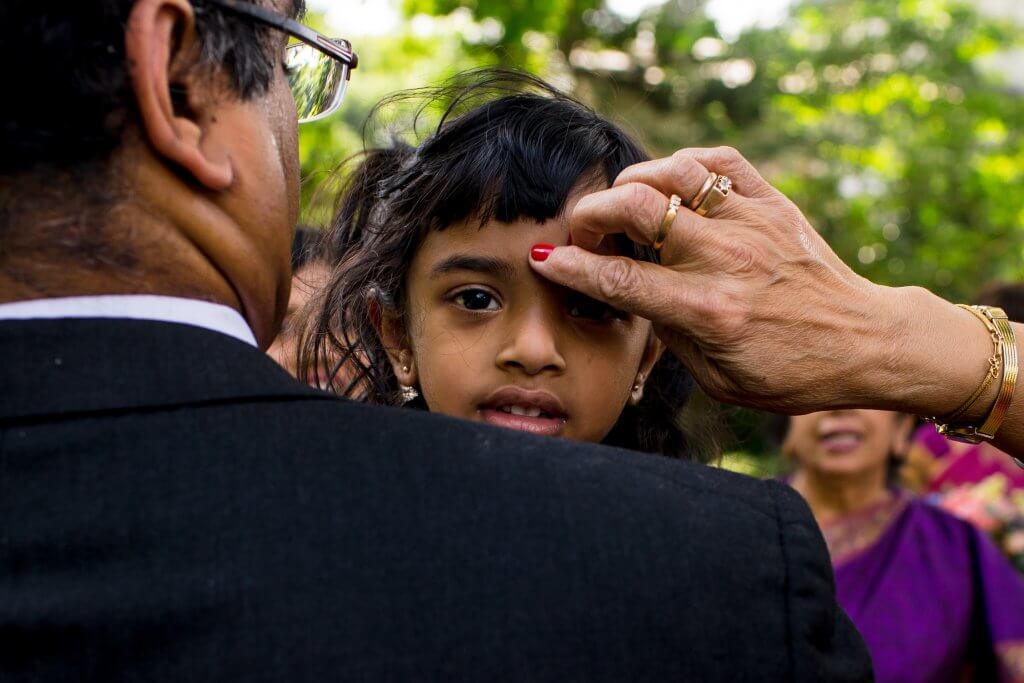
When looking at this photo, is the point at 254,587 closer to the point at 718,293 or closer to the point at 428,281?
the point at 718,293

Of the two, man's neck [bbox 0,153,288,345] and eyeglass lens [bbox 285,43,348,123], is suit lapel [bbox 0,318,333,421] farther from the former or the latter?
eyeglass lens [bbox 285,43,348,123]

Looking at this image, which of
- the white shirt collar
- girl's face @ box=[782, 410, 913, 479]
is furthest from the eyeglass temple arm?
girl's face @ box=[782, 410, 913, 479]

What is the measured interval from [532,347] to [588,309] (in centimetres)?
22

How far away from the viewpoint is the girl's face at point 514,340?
2412 mm

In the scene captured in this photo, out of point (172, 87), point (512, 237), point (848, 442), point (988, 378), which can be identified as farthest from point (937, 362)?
point (848, 442)

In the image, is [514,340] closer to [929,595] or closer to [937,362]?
[937,362]

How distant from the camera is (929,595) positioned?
15.0 ft

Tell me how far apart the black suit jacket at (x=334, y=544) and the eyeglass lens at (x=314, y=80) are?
59 cm

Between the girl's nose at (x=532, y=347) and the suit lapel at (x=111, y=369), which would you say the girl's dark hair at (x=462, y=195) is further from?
the suit lapel at (x=111, y=369)

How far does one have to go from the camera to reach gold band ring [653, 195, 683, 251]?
2.03m

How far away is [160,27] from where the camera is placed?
4.73ft

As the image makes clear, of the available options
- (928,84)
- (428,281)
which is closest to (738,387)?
(428,281)

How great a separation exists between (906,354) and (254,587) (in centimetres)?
145

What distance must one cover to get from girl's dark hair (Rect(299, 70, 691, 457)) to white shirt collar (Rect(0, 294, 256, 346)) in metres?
1.08
